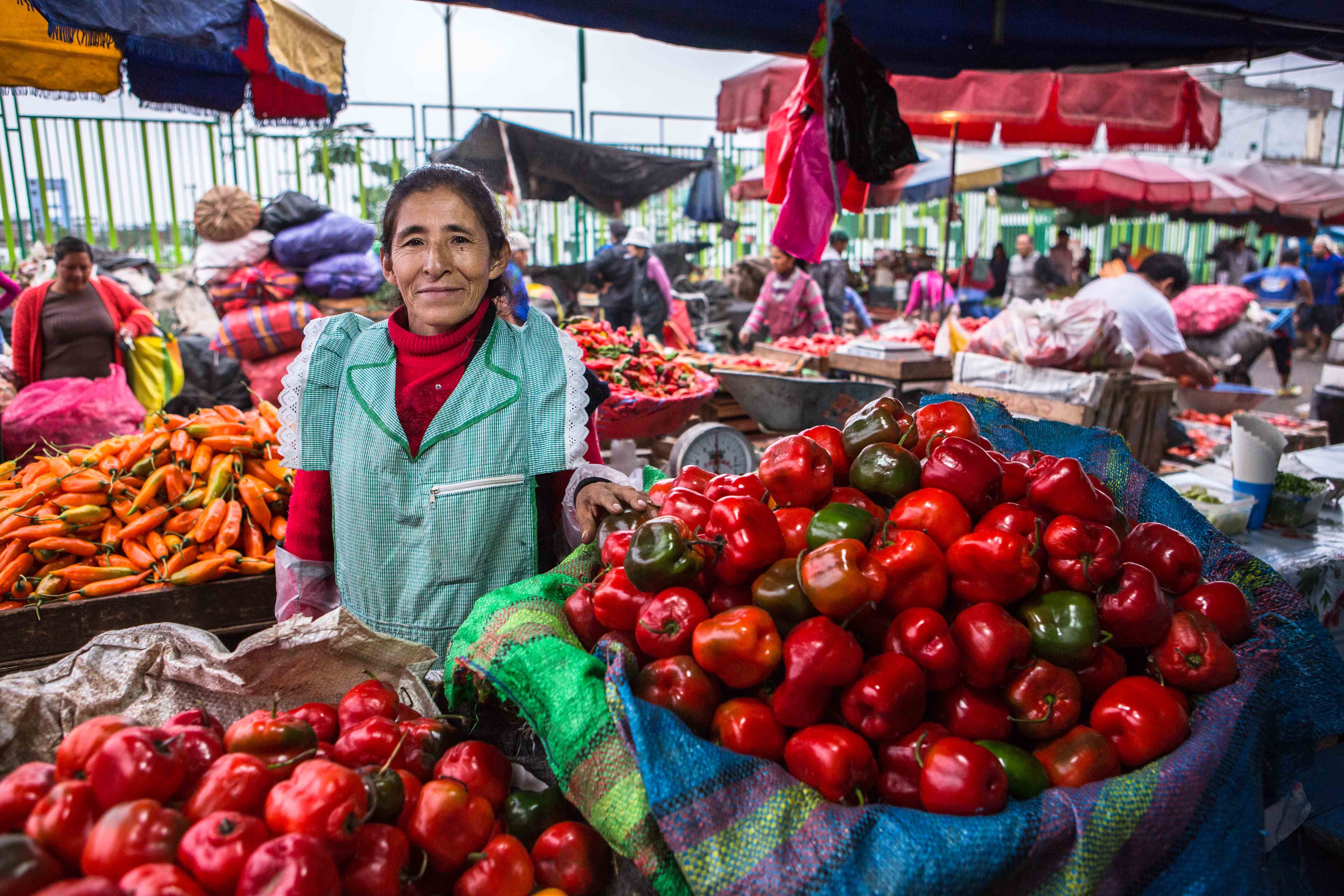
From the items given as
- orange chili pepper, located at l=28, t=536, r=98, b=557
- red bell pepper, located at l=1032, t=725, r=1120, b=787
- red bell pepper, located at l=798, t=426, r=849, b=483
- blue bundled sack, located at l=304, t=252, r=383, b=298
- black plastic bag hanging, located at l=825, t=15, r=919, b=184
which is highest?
black plastic bag hanging, located at l=825, t=15, r=919, b=184

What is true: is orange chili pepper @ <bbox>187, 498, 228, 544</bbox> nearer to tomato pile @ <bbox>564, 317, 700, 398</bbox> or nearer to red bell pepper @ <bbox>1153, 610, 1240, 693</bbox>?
tomato pile @ <bbox>564, 317, 700, 398</bbox>

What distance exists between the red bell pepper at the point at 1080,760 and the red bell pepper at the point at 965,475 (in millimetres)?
455

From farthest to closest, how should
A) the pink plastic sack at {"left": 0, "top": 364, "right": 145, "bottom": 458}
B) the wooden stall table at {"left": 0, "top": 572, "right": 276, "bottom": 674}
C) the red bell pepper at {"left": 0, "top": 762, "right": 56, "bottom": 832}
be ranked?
the pink plastic sack at {"left": 0, "top": 364, "right": 145, "bottom": 458}
the wooden stall table at {"left": 0, "top": 572, "right": 276, "bottom": 674}
the red bell pepper at {"left": 0, "top": 762, "right": 56, "bottom": 832}

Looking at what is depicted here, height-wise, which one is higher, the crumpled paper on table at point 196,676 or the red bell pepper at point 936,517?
the red bell pepper at point 936,517

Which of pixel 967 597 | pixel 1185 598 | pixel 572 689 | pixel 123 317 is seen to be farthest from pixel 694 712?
pixel 123 317

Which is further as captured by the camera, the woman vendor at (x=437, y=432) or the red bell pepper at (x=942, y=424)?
the woman vendor at (x=437, y=432)

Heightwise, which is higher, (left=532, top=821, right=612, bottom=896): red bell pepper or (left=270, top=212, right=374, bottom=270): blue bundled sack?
(left=270, top=212, right=374, bottom=270): blue bundled sack

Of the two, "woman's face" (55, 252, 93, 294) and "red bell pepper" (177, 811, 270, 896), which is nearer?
"red bell pepper" (177, 811, 270, 896)

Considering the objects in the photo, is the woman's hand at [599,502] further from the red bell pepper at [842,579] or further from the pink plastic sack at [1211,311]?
the pink plastic sack at [1211,311]

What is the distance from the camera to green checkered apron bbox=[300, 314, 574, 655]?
2131mm

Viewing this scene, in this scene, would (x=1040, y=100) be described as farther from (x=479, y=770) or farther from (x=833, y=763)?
(x=479, y=770)

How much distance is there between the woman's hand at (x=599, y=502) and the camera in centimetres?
201

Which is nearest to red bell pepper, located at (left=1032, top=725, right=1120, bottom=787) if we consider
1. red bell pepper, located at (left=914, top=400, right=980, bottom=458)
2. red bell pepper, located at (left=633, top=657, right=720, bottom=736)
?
red bell pepper, located at (left=633, top=657, right=720, bottom=736)

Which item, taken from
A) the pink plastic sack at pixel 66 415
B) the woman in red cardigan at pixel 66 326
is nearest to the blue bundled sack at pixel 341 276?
the woman in red cardigan at pixel 66 326
